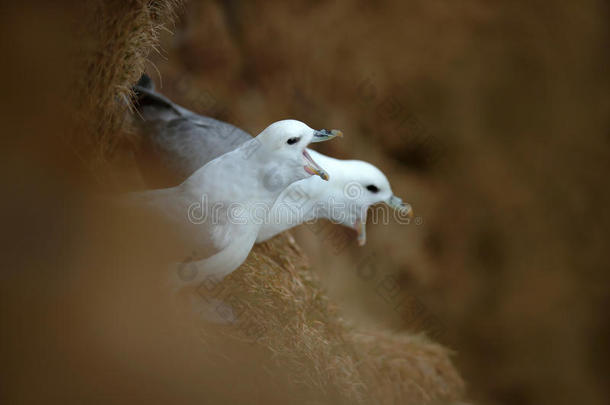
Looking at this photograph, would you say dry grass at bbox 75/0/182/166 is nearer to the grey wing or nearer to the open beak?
the grey wing

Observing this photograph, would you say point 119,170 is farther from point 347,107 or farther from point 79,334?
point 347,107

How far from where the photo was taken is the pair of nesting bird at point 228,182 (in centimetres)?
61

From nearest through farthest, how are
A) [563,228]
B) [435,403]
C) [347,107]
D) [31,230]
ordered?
1. [31,230]
2. [435,403]
3. [347,107]
4. [563,228]

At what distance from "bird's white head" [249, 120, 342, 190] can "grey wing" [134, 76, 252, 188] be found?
12 centimetres

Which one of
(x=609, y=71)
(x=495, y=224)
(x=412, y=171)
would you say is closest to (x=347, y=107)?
(x=412, y=171)

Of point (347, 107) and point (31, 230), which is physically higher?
point (347, 107)

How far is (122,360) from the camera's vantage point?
483mm

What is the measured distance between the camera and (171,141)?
0.73 meters

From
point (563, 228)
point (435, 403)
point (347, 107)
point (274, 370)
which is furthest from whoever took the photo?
point (563, 228)

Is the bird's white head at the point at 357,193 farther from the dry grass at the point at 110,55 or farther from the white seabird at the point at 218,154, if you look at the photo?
the dry grass at the point at 110,55

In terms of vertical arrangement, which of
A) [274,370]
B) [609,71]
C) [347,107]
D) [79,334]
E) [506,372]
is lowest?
[79,334]

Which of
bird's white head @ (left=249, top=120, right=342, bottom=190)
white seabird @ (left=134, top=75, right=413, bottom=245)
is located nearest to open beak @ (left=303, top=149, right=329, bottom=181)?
bird's white head @ (left=249, top=120, right=342, bottom=190)

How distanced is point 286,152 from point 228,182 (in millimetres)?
80

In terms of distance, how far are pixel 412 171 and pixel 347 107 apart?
0.26 metres
